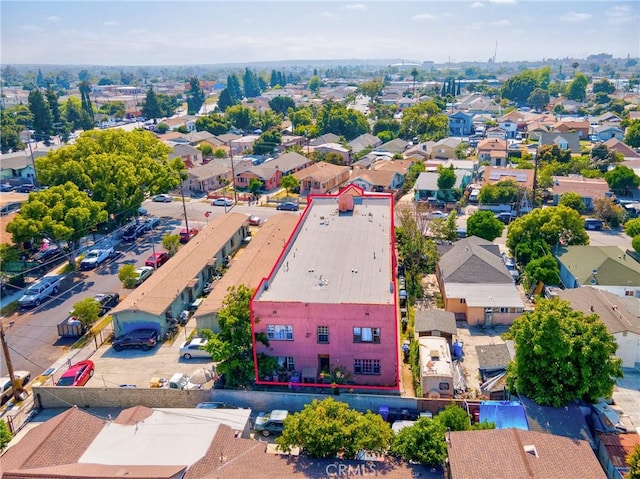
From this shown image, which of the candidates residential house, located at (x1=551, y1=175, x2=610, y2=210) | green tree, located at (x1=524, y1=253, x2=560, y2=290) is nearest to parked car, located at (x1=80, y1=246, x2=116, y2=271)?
green tree, located at (x1=524, y1=253, x2=560, y2=290)

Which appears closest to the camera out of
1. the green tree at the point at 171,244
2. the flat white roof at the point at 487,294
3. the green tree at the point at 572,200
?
the flat white roof at the point at 487,294

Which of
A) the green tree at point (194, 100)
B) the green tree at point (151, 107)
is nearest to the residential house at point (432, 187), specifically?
the green tree at point (151, 107)

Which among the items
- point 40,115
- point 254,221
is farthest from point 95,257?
point 40,115

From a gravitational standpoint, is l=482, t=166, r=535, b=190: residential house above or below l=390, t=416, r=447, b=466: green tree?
above

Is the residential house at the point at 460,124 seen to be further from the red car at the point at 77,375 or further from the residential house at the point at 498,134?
the red car at the point at 77,375

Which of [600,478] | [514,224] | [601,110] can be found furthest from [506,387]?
[601,110]

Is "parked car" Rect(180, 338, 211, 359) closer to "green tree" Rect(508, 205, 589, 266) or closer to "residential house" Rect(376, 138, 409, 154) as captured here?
"green tree" Rect(508, 205, 589, 266)

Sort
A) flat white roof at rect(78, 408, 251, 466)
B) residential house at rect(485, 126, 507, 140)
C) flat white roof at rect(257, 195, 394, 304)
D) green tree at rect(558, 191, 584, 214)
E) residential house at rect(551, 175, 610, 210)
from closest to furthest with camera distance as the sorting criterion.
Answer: flat white roof at rect(78, 408, 251, 466), flat white roof at rect(257, 195, 394, 304), green tree at rect(558, 191, 584, 214), residential house at rect(551, 175, 610, 210), residential house at rect(485, 126, 507, 140)
